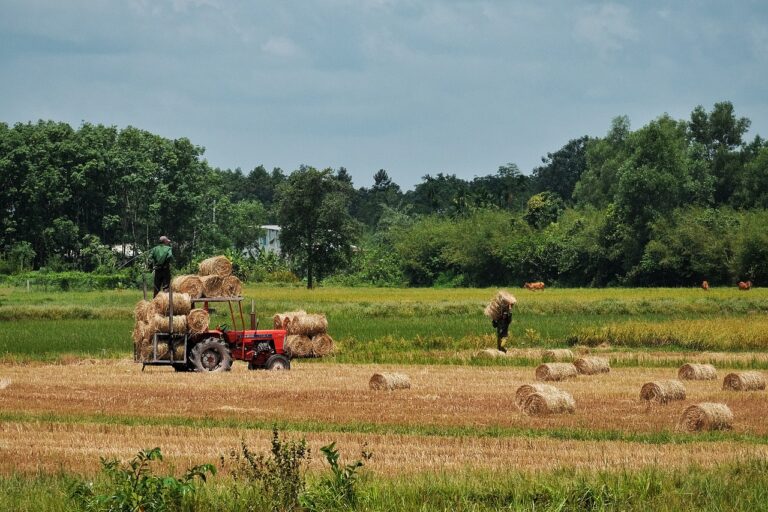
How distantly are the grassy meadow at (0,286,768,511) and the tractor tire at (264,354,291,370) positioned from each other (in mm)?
551

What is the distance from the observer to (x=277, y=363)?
2767 centimetres

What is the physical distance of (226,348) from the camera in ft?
88.4

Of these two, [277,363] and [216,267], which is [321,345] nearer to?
[277,363]

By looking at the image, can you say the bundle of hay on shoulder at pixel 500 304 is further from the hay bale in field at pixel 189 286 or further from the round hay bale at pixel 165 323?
the round hay bale at pixel 165 323

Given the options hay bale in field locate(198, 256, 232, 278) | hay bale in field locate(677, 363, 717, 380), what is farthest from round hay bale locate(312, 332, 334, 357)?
hay bale in field locate(677, 363, 717, 380)

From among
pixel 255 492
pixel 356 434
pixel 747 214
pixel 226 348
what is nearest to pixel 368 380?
pixel 226 348

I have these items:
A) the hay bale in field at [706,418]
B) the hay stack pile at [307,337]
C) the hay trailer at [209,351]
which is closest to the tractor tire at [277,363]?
the hay trailer at [209,351]

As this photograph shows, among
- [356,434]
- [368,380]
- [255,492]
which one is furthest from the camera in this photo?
[368,380]

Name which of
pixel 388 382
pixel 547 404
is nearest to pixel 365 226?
pixel 388 382

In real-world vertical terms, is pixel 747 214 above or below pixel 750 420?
above

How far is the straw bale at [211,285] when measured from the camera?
27219 millimetres

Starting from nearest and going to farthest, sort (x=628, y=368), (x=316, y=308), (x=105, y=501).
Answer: (x=105, y=501) → (x=628, y=368) → (x=316, y=308)

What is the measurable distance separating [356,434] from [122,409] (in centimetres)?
500

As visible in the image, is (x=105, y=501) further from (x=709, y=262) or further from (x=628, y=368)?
(x=709, y=262)
